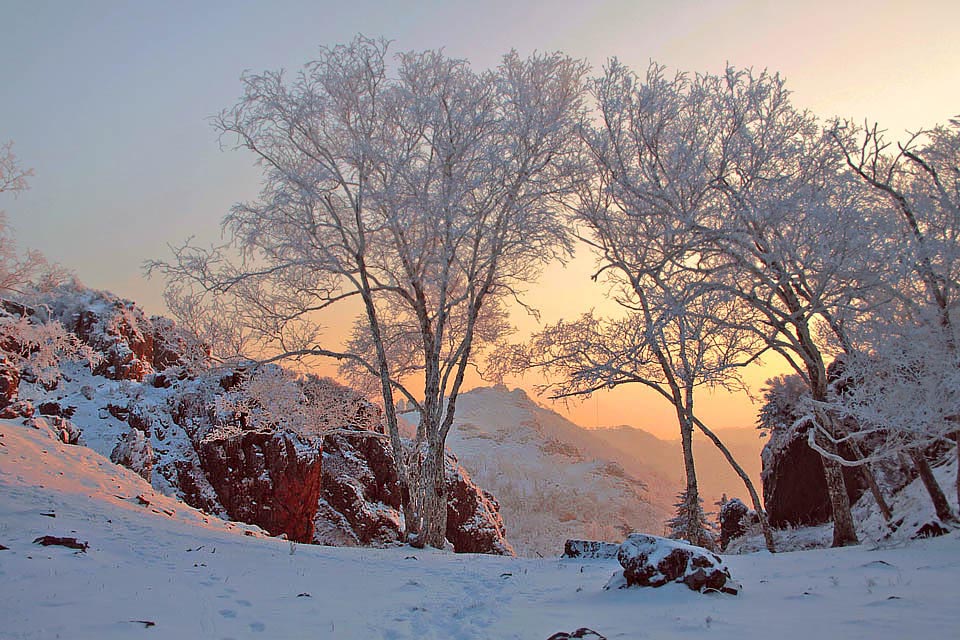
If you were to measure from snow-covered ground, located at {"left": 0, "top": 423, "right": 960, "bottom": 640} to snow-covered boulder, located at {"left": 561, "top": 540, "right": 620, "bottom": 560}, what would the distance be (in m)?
0.73

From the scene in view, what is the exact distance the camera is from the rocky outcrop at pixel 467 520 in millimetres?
36938

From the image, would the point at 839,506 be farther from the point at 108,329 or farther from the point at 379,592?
the point at 108,329

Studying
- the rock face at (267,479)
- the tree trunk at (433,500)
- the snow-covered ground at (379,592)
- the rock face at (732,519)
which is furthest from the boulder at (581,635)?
the rock face at (267,479)

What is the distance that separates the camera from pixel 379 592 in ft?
24.0

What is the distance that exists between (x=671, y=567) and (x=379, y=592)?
345cm

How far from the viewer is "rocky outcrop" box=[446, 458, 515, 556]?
36.9m

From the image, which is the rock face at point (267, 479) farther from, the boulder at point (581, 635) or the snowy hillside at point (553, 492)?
the snowy hillside at point (553, 492)

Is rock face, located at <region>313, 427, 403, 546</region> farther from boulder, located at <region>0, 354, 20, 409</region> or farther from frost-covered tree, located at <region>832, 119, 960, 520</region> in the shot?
frost-covered tree, located at <region>832, 119, 960, 520</region>

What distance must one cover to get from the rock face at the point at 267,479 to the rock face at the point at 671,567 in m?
22.4

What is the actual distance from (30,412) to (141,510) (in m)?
7.24

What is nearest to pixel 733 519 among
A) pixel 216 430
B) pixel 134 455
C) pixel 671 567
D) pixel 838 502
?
pixel 838 502

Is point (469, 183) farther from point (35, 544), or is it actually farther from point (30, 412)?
point (30, 412)

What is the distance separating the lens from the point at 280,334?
51.9 ft

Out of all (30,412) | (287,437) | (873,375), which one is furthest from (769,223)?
(287,437)
